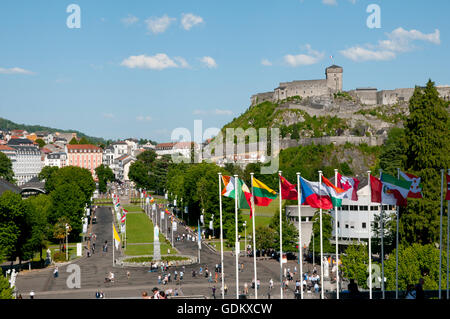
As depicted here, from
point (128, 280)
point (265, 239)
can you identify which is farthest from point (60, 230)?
point (265, 239)

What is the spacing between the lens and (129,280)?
53969 millimetres

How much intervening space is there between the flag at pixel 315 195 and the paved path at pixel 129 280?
48.3 ft

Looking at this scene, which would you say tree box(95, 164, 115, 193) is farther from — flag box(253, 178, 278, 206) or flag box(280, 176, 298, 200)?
flag box(253, 178, 278, 206)

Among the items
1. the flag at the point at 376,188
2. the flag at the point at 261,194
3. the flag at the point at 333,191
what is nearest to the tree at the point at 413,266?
the flag at the point at 376,188

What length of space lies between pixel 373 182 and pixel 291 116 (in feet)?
548

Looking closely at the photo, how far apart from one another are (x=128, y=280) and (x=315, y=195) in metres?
29.7

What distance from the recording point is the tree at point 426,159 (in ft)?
150

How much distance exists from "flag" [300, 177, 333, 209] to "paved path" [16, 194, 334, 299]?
14733 mm

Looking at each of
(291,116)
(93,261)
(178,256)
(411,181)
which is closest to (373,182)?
(411,181)

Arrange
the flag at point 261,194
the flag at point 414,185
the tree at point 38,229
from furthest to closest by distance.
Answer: the tree at point 38,229 → the flag at point 261,194 → the flag at point 414,185

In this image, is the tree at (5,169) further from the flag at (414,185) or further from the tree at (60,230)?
the flag at (414,185)

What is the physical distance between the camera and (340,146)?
168 metres
